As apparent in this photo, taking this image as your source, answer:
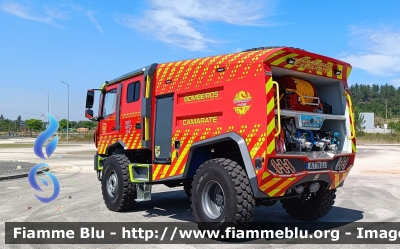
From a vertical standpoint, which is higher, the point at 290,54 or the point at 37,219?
the point at 290,54

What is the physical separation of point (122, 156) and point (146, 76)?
1844mm

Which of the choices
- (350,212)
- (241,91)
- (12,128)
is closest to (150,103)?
(241,91)

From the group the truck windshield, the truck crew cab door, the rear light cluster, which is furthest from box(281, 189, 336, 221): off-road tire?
the truck windshield

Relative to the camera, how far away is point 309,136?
647 centimetres

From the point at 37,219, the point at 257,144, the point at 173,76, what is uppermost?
the point at 173,76

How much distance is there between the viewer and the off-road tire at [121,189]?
7.88 metres

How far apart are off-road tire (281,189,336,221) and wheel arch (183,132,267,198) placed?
1902mm

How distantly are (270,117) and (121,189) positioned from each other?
3.87 metres

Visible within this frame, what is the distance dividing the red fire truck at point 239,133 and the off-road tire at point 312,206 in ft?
0.06

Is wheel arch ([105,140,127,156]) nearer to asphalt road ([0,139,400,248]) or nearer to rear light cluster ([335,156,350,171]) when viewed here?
asphalt road ([0,139,400,248])

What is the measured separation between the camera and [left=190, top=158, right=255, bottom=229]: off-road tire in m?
5.41

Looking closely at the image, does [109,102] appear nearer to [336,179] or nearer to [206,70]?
[206,70]

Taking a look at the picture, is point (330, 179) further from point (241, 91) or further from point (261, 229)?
point (241, 91)

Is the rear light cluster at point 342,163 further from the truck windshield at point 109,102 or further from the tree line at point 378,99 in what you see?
the tree line at point 378,99
